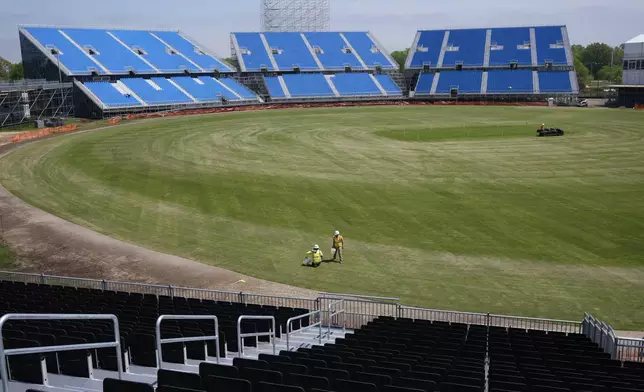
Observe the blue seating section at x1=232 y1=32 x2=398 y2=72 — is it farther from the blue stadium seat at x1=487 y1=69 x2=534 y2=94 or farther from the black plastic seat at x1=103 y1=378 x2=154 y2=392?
the black plastic seat at x1=103 y1=378 x2=154 y2=392

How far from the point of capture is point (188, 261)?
26.4 metres

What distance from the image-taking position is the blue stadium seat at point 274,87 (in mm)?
111444

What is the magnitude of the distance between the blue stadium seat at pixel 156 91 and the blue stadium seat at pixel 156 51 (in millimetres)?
5615

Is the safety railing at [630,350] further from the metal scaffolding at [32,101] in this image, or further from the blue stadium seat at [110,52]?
the blue stadium seat at [110,52]

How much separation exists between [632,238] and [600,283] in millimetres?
6623

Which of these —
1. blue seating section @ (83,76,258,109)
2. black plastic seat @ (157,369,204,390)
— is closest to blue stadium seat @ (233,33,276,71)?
blue seating section @ (83,76,258,109)

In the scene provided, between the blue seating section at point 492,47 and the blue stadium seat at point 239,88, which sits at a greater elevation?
the blue seating section at point 492,47

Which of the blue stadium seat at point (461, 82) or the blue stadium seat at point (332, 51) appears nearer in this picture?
the blue stadium seat at point (461, 82)

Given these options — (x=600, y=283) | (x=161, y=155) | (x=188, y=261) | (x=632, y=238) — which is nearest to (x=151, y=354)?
(x=188, y=261)

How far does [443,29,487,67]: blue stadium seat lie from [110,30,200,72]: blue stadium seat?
54.2m

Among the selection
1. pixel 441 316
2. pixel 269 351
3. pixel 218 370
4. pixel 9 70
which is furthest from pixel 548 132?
pixel 9 70

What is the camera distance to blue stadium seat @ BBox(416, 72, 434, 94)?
385ft

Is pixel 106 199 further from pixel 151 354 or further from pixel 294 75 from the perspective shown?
pixel 294 75

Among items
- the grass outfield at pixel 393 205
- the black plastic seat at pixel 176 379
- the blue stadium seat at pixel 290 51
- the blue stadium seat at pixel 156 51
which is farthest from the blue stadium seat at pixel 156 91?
the black plastic seat at pixel 176 379
